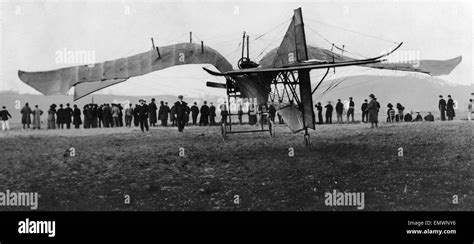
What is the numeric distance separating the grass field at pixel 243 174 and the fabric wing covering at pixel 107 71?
1905 mm

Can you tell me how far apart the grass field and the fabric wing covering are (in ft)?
6.25

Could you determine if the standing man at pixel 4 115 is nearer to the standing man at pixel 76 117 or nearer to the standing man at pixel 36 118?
the standing man at pixel 36 118

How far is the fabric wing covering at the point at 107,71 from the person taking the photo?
1074 centimetres

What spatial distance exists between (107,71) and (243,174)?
4.59m

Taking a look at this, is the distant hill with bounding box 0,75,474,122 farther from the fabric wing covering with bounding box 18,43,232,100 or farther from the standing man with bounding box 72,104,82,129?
the fabric wing covering with bounding box 18,43,232,100

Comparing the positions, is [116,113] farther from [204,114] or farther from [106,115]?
[204,114]

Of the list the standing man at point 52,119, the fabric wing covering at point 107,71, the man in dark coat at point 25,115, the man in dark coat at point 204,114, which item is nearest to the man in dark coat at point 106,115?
the standing man at point 52,119

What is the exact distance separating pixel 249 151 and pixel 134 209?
3.73m

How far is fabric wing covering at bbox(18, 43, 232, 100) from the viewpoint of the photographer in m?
10.7

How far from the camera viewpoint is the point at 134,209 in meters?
9.43

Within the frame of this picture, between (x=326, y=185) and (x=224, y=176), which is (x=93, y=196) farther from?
(x=326, y=185)

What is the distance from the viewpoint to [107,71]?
11.0m
